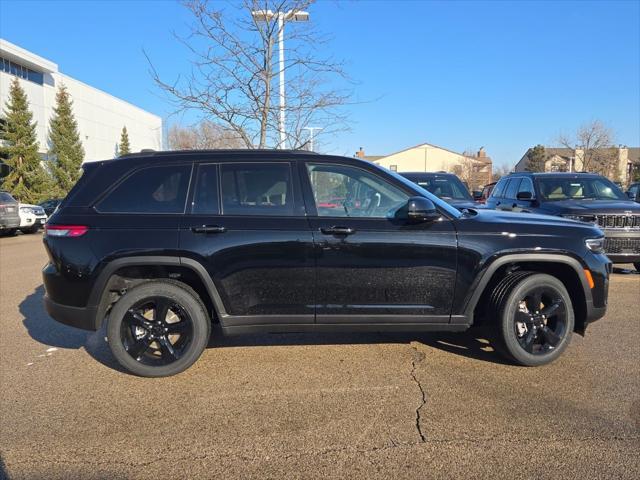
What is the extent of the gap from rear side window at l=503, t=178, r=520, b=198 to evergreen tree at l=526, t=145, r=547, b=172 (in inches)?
2239

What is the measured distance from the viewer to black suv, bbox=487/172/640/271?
7355 millimetres

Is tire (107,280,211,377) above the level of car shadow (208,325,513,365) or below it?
above

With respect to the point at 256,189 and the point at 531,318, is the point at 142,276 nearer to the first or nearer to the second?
the point at 256,189

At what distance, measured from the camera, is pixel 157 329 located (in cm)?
397

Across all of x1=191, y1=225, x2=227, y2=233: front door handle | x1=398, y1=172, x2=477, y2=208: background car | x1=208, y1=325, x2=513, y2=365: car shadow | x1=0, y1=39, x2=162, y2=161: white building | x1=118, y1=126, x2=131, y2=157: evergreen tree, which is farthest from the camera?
x1=118, y1=126, x2=131, y2=157: evergreen tree

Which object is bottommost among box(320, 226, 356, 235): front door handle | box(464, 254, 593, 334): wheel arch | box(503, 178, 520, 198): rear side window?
box(464, 254, 593, 334): wheel arch

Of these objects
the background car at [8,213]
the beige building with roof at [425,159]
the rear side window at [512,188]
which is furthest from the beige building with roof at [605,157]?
the background car at [8,213]

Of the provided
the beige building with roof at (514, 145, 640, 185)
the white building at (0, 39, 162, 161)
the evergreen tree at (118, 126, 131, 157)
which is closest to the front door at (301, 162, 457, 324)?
the white building at (0, 39, 162, 161)

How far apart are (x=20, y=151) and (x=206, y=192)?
3328cm

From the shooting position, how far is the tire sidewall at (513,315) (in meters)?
3.95

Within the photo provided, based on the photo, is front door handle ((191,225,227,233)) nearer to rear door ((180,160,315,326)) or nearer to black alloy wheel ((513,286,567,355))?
rear door ((180,160,315,326))

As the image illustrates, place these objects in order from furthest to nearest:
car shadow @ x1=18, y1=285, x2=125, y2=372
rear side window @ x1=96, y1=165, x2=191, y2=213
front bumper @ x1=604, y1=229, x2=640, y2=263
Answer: front bumper @ x1=604, y1=229, x2=640, y2=263, car shadow @ x1=18, y1=285, x2=125, y2=372, rear side window @ x1=96, y1=165, x2=191, y2=213

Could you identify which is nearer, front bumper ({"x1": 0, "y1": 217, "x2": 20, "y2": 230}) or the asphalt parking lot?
the asphalt parking lot

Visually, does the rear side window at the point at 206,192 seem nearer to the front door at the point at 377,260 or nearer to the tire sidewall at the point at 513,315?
the front door at the point at 377,260
